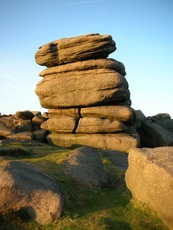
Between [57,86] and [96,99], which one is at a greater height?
[57,86]

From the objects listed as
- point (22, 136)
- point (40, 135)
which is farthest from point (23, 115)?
point (22, 136)

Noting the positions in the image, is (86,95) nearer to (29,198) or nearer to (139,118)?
(139,118)

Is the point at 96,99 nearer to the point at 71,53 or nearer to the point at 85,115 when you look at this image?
the point at 85,115

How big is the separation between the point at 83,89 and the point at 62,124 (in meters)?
5.54

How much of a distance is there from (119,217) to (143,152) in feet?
13.0

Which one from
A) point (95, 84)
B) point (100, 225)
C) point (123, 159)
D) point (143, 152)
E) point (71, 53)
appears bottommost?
point (123, 159)

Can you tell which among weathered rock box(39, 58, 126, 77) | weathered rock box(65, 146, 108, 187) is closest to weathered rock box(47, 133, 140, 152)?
weathered rock box(39, 58, 126, 77)

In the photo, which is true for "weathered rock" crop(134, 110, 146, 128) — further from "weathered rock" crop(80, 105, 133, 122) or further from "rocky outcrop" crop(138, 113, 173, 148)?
"weathered rock" crop(80, 105, 133, 122)

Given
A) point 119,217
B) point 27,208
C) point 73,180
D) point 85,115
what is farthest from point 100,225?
point 85,115

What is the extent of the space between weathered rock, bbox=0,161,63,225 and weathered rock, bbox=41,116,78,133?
20.2 meters

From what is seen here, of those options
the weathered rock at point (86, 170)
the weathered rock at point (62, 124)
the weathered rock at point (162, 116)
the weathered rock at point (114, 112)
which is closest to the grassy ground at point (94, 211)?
the weathered rock at point (86, 170)

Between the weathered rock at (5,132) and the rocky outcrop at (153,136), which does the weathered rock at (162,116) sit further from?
the weathered rock at (5,132)

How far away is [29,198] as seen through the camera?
41.3ft

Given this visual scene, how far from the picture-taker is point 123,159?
25.7 meters
